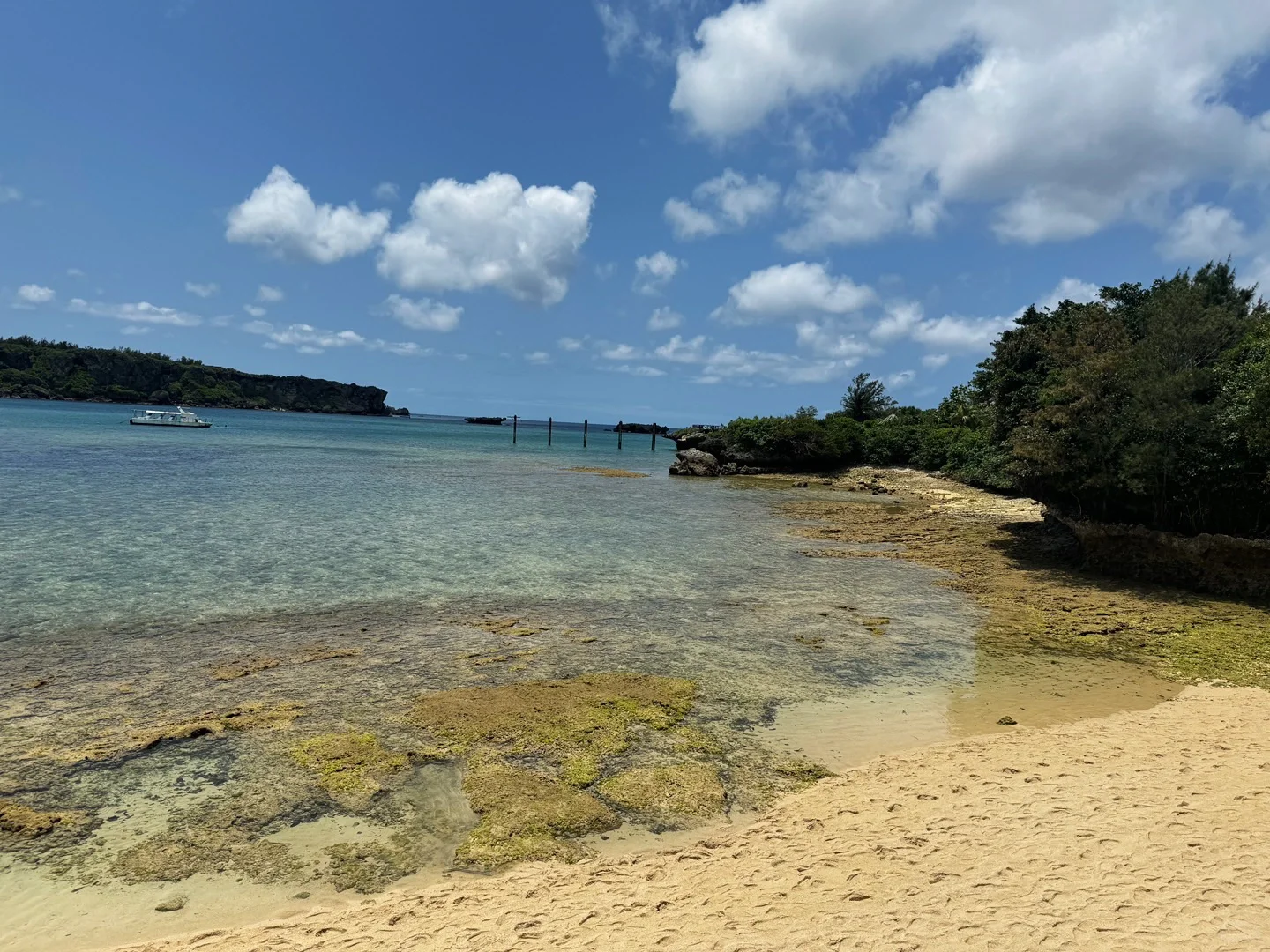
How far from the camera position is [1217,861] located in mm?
5188

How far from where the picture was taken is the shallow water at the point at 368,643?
6.46 m

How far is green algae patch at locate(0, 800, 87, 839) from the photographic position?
6039 mm

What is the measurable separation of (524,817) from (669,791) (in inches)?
57.9

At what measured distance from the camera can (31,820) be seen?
617 cm

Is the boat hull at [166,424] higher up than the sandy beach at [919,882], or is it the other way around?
the boat hull at [166,424]

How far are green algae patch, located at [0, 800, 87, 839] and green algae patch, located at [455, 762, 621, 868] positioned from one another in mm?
3452

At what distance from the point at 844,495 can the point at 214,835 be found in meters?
39.2

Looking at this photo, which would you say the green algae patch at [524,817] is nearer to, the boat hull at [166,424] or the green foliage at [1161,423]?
the green foliage at [1161,423]

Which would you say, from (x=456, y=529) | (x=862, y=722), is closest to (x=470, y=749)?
(x=862, y=722)

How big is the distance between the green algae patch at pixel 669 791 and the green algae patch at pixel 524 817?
276mm

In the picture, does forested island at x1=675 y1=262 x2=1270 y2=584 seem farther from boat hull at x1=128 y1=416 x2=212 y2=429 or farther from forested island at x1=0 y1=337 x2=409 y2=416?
forested island at x1=0 y1=337 x2=409 y2=416

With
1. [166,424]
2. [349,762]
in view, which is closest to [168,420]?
[166,424]

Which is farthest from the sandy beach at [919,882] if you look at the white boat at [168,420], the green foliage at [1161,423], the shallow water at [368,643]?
the white boat at [168,420]

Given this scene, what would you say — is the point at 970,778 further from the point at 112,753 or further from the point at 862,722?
the point at 112,753
